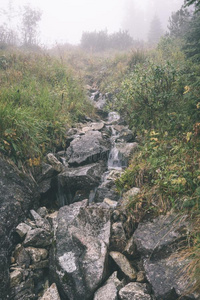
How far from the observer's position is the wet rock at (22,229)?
133 inches

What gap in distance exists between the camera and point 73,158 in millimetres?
5453

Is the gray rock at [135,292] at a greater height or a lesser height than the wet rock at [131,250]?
lesser

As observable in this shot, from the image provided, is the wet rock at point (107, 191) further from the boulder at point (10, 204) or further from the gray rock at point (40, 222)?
the boulder at point (10, 204)

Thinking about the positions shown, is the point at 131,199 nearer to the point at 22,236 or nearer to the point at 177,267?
Answer: the point at 177,267

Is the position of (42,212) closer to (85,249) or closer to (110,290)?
(85,249)

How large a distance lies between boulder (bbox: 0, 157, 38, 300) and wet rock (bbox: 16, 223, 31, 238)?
79 millimetres

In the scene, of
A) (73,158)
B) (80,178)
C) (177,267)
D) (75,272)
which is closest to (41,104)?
(73,158)

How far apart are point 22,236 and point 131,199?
6.33 feet

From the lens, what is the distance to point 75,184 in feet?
15.6

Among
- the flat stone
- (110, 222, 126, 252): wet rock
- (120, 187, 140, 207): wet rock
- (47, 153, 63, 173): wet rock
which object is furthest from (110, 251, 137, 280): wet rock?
(47, 153, 63, 173): wet rock

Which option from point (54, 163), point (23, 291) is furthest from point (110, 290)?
point (54, 163)

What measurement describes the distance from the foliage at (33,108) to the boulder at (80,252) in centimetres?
180

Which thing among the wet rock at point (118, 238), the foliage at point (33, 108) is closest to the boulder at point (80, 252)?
the wet rock at point (118, 238)

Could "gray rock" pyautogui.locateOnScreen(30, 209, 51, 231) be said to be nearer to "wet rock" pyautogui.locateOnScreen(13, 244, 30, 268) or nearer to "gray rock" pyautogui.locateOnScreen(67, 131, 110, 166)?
"wet rock" pyautogui.locateOnScreen(13, 244, 30, 268)
